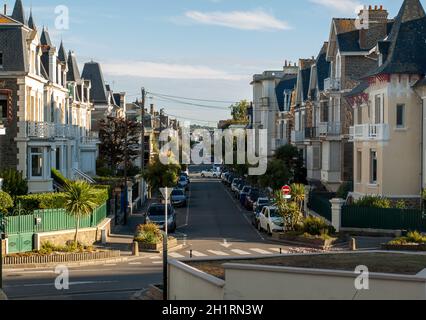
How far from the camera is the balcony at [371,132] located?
41.9 m

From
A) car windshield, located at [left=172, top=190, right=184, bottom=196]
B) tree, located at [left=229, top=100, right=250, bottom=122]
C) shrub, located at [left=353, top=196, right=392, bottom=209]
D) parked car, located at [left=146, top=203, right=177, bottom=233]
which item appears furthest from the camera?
tree, located at [left=229, top=100, right=250, bottom=122]

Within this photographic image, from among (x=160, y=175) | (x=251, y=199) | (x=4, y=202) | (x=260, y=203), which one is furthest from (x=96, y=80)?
(x=4, y=202)

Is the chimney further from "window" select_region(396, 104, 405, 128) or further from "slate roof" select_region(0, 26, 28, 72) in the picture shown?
"slate roof" select_region(0, 26, 28, 72)

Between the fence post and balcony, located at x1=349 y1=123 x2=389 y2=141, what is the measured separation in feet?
14.0

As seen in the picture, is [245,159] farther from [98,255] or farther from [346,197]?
[98,255]

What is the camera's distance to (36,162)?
45.2m

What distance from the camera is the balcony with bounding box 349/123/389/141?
1651 inches

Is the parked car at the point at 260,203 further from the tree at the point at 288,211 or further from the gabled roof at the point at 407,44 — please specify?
the gabled roof at the point at 407,44

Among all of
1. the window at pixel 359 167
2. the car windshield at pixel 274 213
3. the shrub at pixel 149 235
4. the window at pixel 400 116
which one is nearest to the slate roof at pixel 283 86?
the window at pixel 359 167

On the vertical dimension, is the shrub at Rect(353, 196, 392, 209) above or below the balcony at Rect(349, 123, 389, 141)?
below

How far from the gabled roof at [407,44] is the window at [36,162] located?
18377 millimetres

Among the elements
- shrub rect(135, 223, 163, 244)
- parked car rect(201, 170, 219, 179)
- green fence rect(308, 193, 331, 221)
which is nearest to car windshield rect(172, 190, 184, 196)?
green fence rect(308, 193, 331, 221)

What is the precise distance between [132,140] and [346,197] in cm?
2935
